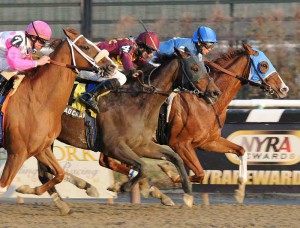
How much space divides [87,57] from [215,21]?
4.39m

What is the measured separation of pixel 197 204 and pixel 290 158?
3.91ft

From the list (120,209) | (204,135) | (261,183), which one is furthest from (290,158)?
(120,209)

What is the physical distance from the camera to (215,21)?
1207 cm

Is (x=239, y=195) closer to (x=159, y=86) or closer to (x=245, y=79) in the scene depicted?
(x=245, y=79)

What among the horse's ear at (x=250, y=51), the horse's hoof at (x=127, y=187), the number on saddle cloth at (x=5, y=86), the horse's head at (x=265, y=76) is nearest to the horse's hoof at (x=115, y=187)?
the horse's hoof at (x=127, y=187)

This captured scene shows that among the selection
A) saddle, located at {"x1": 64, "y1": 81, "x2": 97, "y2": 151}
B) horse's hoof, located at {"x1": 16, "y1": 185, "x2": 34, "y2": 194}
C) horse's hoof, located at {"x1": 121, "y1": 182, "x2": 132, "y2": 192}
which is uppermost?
saddle, located at {"x1": 64, "y1": 81, "x2": 97, "y2": 151}

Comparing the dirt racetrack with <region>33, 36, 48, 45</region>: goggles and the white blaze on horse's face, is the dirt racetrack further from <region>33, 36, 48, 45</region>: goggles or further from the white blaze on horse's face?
<region>33, 36, 48, 45</region>: goggles

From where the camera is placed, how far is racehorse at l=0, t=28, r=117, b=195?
781 centimetres

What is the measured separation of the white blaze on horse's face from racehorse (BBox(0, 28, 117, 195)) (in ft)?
7.08

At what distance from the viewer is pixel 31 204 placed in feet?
31.4

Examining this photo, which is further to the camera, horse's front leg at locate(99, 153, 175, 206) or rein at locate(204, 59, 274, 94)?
rein at locate(204, 59, 274, 94)

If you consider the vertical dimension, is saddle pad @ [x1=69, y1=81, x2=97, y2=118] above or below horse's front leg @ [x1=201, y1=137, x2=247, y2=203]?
above

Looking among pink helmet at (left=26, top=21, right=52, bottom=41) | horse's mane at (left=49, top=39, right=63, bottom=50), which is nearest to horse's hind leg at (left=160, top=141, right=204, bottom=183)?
horse's mane at (left=49, top=39, right=63, bottom=50)

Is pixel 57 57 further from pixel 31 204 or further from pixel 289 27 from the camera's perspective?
pixel 289 27
